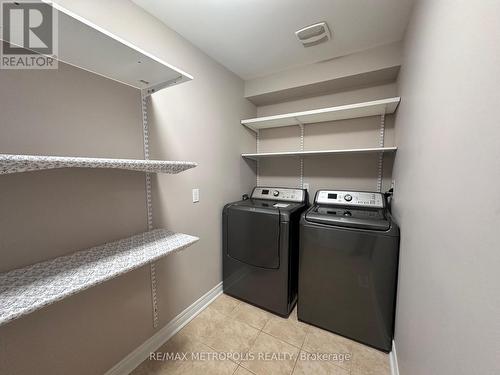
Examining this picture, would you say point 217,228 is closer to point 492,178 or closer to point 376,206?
point 376,206

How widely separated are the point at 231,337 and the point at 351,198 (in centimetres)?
167

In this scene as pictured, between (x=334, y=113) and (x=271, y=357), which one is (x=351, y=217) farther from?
(x=271, y=357)

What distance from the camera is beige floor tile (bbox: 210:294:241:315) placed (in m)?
1.88

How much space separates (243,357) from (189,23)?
2537 mm

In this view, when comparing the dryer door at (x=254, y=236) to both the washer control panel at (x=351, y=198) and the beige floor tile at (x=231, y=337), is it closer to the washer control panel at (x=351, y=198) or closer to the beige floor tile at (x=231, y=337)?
the beige floor tile at (x=231, y=337)

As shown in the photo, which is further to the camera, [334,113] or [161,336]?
[334,113]

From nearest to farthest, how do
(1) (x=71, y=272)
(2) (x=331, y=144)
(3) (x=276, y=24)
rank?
(1) (x=71, y=272)
(3) (x=276, y=24)
(2) (x=331, y=144)

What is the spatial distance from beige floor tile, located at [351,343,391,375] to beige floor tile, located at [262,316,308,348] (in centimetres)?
38

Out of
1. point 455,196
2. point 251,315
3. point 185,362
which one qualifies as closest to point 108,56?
point 455,196

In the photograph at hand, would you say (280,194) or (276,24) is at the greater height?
(276,24)

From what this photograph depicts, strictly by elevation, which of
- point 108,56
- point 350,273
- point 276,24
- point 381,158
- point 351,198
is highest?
point 276,24

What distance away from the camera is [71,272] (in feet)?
2.86

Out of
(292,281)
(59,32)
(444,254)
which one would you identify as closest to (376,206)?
(292,281)

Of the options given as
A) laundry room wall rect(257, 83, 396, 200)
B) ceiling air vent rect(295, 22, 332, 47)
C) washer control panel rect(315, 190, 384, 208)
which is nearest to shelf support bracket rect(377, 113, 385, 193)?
laundry room wall rect(257, 83, 396, 200)
